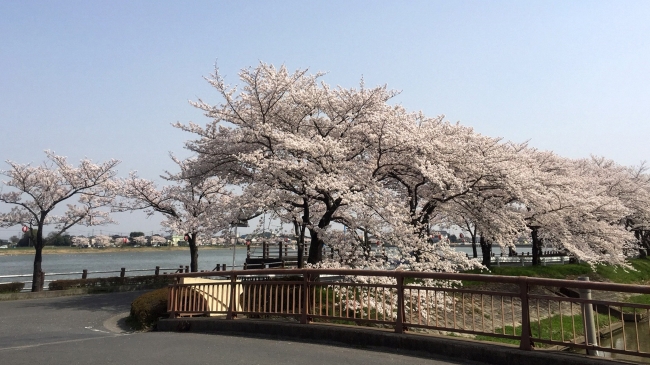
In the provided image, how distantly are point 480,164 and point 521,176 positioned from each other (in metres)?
1.91

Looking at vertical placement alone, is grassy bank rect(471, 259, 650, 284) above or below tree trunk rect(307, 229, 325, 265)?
below

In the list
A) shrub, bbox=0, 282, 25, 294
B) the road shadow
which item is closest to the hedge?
shrub, bbox=0, 282, 25, 294

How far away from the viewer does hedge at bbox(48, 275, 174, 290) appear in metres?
25.7

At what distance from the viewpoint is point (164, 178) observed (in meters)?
29.7

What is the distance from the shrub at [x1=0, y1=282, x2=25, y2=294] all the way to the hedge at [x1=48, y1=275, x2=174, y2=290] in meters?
1.54

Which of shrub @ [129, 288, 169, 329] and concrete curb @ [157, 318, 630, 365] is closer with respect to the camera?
concrete curb @ [157, 318, 630, 365]

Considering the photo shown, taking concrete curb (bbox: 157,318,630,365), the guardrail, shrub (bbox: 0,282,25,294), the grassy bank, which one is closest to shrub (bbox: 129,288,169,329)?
the guardrail

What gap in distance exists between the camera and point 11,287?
23844 mm

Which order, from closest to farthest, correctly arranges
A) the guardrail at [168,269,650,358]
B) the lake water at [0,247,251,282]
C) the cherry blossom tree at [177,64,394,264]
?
the guardrail at [168,269,650,358] < the cherry blossom tree at [177,64,394,264] < the lake water at [0,247,251,282]

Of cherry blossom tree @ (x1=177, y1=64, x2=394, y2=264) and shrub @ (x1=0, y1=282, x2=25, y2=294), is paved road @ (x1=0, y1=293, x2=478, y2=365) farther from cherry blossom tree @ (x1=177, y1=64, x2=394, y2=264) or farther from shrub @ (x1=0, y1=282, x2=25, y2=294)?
shrub @ (x1=0, y1=282, x2=25, y2=294)

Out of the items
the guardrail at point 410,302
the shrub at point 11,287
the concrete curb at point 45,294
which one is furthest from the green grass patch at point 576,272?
the shrub at point 11,287

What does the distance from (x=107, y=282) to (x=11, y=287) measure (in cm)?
515

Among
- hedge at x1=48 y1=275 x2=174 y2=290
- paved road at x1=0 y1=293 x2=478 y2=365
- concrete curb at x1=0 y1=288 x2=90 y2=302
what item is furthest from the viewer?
hedge at x1=48 y1=275 x2=174 y2=290

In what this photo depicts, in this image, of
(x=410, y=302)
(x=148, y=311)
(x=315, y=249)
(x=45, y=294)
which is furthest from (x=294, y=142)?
(x=45, y=294)
